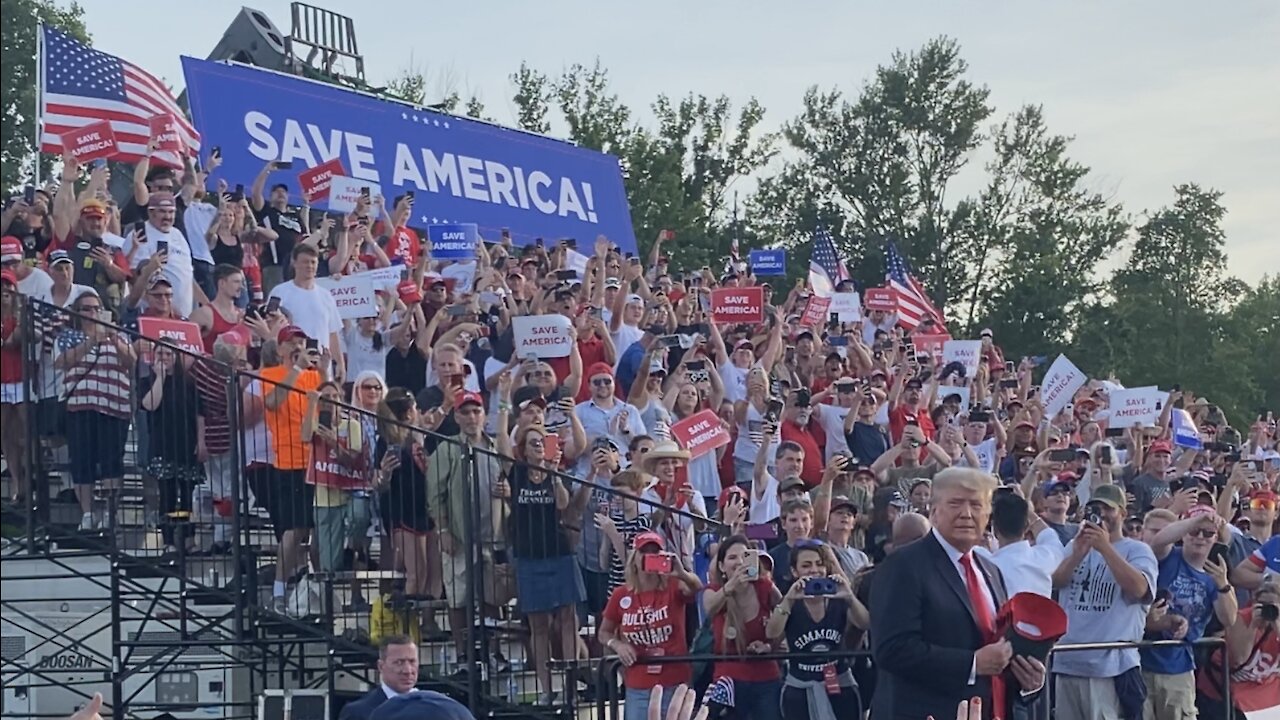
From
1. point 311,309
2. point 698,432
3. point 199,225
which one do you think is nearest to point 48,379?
point 311,309

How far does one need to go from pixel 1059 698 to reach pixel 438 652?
3.71 metres

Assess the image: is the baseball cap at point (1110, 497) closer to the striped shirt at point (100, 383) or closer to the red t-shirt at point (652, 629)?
the red t-shirt at point (652, 629)

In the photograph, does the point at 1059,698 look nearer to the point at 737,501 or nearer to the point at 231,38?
the point at 737,501

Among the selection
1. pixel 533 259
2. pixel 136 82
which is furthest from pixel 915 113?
pixel 136 82

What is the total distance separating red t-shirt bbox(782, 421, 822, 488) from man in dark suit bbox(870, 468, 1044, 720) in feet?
26.1

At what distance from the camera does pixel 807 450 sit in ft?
51.2

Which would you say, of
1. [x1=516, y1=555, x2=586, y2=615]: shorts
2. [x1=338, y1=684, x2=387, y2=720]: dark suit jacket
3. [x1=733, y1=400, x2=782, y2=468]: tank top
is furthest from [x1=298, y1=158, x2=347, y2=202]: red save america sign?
[x1=338, y1=684, x2=387, y2=720]: dark suit jacket

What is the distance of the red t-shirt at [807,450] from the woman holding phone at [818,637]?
16.0ft

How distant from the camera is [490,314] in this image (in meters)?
17.1

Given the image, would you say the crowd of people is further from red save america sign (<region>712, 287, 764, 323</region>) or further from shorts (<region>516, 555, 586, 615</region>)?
red save america sign (<region>712, 287, 764, 323</region>)

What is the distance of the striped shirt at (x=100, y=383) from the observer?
11.5 meters

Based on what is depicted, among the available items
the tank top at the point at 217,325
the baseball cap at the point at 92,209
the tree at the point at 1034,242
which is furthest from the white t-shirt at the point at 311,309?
the tree at the point at 1034,242

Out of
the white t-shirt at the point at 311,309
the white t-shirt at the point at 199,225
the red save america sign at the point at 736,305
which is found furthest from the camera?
the red save america sign at the point at 736,305

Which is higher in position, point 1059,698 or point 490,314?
point 490,314
